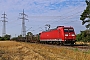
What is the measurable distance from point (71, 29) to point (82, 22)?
33.0 meters

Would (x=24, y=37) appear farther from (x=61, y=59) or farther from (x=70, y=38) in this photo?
(x=61, y=59)

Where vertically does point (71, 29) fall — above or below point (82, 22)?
below

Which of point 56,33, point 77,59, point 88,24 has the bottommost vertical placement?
point 77,59

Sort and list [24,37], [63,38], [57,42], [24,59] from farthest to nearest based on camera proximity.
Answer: [24,37]
[57,42]
[63,38]
[24,59]

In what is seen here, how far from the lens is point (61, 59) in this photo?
538 inches

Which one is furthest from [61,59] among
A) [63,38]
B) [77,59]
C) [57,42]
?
[57,42]

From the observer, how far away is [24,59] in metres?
14.8

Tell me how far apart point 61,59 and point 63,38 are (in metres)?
22.5

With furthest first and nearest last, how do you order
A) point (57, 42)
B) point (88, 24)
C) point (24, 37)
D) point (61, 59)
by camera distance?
1. point (24, 37)
2. point (88, 24)
3. point (57, 42)
4. point (61, 59)

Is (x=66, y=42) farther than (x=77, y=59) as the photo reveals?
Yes

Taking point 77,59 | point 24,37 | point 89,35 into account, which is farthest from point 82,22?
point 77,59

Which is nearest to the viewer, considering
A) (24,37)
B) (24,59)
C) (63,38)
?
(24,59)

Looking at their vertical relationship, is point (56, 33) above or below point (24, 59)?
above

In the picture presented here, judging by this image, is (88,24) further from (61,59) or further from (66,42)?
(61,59)
